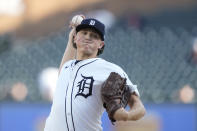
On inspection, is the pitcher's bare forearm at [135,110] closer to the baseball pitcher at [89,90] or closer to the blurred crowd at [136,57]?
the baseball pitcher at [89,90]

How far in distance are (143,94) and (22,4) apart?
2443 millimetres

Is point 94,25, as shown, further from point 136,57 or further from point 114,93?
point 136,57

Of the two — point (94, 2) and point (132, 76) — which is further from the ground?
point (94, 2)

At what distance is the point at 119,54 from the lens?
660cm

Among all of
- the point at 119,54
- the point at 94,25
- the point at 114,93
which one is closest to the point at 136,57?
the point at 119,54

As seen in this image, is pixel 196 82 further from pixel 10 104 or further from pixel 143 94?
pixel 10 104

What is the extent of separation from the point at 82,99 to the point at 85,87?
0.23 feet

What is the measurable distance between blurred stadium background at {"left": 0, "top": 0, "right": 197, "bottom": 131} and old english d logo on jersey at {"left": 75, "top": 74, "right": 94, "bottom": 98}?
8.79 ft

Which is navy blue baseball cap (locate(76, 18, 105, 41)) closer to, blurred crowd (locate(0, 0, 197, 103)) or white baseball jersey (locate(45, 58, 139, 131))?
white baseball jersey (locate(45, 58, 139, 131))

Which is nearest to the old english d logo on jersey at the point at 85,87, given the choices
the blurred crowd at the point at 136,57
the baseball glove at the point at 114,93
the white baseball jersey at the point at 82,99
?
the white baseball jersey at the point at 82,99

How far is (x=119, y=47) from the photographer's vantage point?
6.63 m

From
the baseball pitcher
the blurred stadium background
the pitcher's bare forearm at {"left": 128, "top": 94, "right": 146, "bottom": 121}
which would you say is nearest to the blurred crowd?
the blurred stadium background

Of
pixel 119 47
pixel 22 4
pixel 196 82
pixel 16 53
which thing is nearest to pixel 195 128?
pixel 196 82

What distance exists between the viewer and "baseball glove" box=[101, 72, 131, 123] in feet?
8.97
